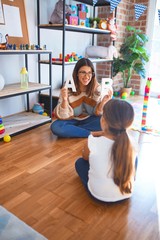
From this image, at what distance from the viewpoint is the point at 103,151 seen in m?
1.28

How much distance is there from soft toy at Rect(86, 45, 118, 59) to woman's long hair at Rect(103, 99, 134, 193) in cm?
257

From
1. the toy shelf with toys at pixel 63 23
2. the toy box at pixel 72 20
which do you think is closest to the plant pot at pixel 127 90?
the toy shelf with toys at pixel 63 23

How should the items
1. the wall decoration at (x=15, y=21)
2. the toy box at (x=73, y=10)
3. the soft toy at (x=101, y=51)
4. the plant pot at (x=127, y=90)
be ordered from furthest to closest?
the plant pot at (x=127, y=90) < the soft toy at (x=101, y=51) < the toy box at (x=73, y=10) < the wall decoration at (x=15, y=21)

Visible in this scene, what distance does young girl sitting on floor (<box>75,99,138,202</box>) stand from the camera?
1.21 meters

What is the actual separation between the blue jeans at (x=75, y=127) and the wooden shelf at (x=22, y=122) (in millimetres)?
323

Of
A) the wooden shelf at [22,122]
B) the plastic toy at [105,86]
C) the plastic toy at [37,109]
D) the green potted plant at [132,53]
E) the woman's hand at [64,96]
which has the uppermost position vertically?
the green potted plant at [132,53]

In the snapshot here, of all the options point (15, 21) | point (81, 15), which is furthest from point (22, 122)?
point (81, 15)

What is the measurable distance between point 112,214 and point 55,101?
194cm

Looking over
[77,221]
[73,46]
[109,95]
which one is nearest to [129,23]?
[73,46]

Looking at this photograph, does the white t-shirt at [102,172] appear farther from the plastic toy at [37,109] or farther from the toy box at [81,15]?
the toy box at [81,15]

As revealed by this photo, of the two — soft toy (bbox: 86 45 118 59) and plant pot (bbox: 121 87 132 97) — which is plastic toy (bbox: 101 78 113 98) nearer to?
soft toy (bbox: 86 45 118 59)

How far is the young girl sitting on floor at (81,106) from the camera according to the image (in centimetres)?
225

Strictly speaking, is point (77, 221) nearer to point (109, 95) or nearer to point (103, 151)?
point (103, 151)

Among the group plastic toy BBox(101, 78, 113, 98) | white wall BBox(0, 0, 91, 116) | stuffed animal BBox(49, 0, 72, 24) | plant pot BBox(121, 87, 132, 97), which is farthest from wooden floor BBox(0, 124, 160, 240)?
plant pot BBox(121, 87, 132, 97)
